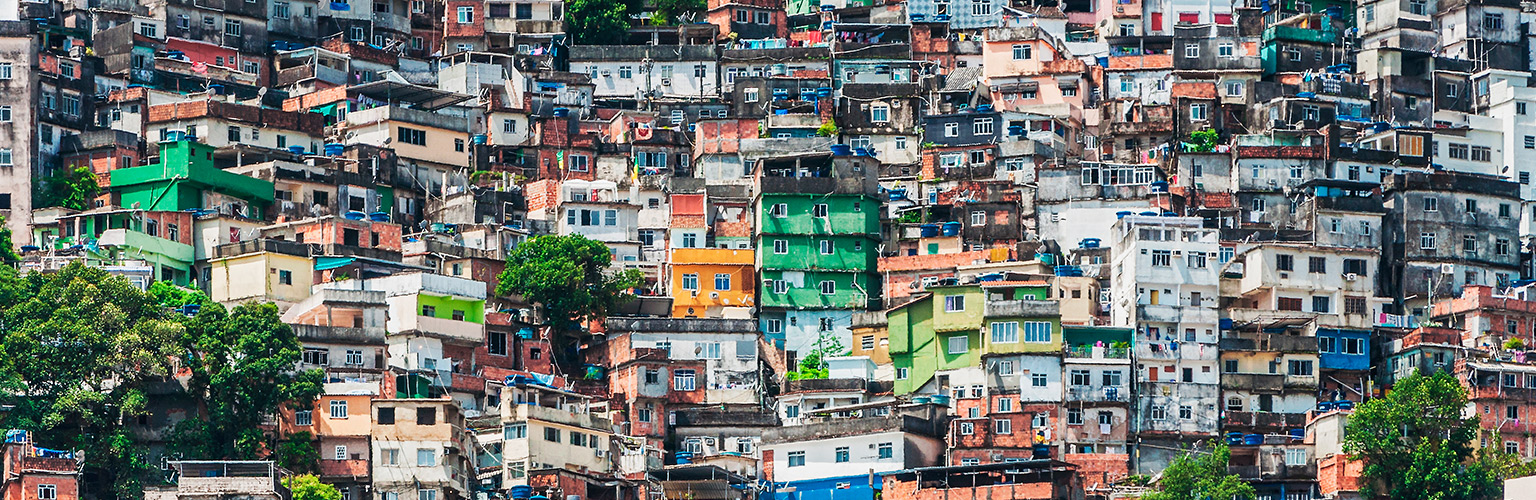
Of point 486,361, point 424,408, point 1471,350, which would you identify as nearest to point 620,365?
point 486,361

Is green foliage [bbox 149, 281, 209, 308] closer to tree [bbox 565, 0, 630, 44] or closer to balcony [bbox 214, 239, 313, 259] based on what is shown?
balcony [bbox 214, 239, 313, 259]

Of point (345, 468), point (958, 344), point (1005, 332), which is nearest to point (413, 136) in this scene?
point (958, 344)

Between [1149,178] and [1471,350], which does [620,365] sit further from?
[1471,350]

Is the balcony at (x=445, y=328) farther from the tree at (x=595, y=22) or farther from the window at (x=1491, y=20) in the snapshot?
the window at (x=1491, y=20)

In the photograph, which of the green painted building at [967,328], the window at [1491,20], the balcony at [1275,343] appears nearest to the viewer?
the green painted building at [967,328]

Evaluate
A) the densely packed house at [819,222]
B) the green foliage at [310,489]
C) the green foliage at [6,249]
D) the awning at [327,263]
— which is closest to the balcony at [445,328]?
the densely packed house at [819,222]
